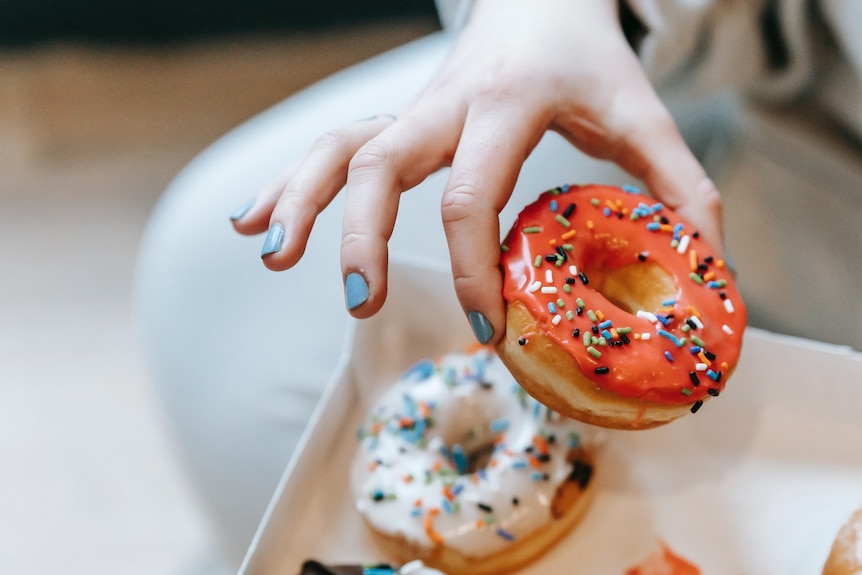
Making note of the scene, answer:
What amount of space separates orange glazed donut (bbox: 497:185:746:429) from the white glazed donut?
160 millimetres

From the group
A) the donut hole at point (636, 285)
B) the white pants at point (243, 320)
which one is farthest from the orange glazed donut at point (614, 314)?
the white pants at point (243, 320)

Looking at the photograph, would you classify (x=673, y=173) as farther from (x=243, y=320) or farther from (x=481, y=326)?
(x=243, y=320)

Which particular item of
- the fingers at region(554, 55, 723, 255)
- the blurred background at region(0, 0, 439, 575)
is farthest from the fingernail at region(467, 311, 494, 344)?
the blurred background at region(0, 0, 439, 575)

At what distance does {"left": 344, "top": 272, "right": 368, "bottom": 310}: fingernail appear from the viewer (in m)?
0.69

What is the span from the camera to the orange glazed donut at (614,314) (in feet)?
2.28

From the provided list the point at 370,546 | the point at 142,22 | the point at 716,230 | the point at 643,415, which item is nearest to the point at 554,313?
the point at 643,415

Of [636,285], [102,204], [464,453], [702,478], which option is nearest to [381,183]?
[636,285]

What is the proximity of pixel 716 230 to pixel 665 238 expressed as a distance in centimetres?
9

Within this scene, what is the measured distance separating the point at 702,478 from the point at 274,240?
54cm

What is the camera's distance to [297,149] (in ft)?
3.97

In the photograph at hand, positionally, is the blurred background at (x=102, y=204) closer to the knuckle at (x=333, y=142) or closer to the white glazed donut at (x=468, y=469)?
the white glazed donut at (x=468, y=469)

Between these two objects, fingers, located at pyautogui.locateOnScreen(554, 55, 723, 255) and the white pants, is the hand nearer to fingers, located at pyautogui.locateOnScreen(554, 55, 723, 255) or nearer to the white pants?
fingers, located at pyautogui.locateOnScreen(554, 55, 723, 255)

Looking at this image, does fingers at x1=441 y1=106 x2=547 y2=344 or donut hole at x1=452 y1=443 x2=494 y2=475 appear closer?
fingers at x1=441 y1=106 x2=547 y2=344

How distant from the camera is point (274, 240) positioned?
729 mm
